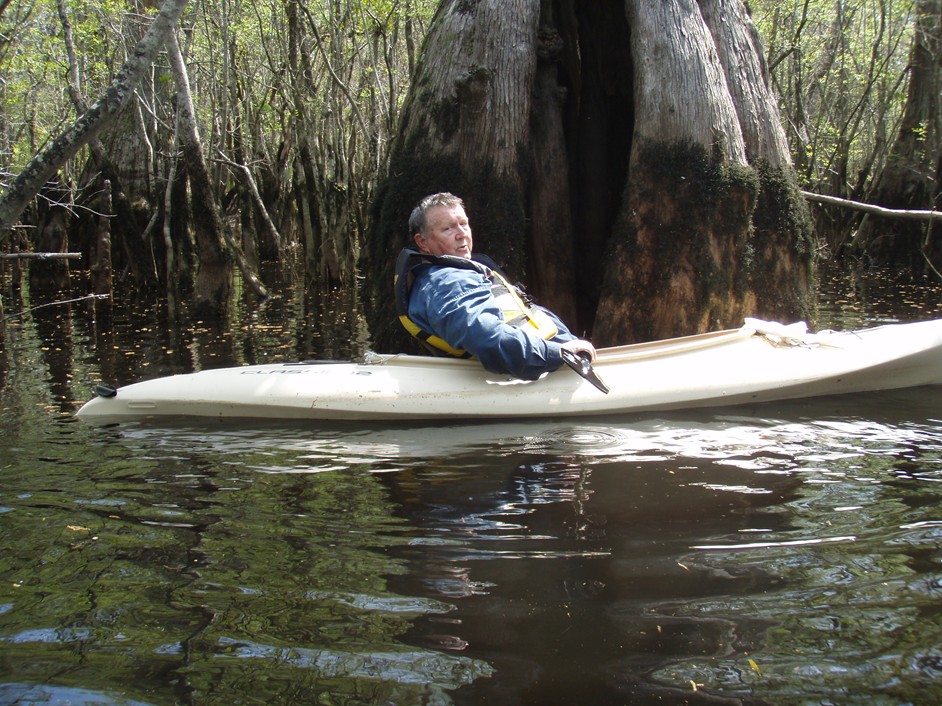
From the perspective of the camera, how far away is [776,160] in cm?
532

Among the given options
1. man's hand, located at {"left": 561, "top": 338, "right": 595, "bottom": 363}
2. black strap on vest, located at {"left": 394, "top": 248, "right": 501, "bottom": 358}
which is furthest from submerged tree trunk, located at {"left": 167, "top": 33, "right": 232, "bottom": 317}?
man's hand, located at {"left": 561, "top": 338, "right": 595, "bottom": 363}

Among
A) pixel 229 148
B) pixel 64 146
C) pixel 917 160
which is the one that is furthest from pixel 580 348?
pixel 229 148

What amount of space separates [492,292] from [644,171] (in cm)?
131

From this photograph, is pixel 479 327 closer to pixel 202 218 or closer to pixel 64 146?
pixel 64 146

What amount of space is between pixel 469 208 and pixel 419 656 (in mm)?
3425

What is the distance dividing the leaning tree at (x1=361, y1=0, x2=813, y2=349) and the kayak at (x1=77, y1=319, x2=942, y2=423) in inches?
23.6

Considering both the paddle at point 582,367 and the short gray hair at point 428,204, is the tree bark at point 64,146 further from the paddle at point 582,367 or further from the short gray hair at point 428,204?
the paddle at point 582,367

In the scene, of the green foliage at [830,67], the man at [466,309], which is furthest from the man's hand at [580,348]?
the green foliage at [830,67]

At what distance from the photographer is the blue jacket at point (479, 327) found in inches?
161

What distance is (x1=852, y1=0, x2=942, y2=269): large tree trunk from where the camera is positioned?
1279cm

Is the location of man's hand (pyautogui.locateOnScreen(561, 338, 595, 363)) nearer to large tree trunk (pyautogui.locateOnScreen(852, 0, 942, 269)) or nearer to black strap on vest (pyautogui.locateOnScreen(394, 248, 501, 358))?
black strap on vest (pyautogui.locateOnScreen(394, 248, 501, 358))

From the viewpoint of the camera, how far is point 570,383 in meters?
4.34

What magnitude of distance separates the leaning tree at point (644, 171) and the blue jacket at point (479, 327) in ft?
3.07

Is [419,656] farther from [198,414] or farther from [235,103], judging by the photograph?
[235,103]
